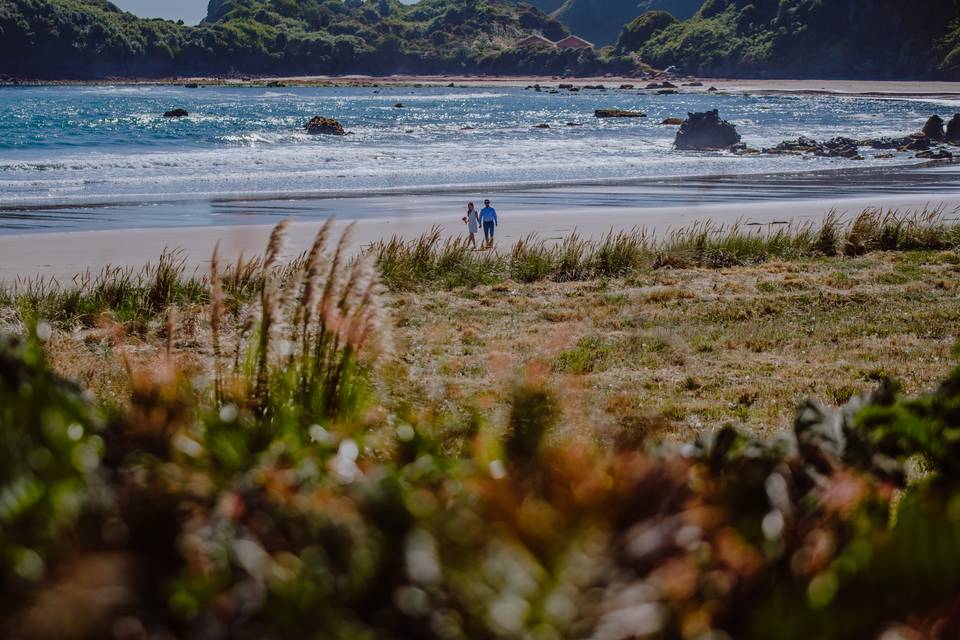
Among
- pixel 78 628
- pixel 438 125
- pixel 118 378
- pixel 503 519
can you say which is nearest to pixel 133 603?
pixel 78 628

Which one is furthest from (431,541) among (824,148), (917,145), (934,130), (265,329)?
(934,130)

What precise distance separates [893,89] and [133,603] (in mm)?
132055

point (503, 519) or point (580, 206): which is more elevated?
point (503, 519)

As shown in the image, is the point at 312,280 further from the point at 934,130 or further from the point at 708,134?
the point at 934,130

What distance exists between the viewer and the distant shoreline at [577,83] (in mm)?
119750

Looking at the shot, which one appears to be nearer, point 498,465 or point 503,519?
point 503,519

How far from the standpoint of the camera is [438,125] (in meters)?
66.2

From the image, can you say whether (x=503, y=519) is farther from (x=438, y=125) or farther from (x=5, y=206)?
(x=438, y=125)

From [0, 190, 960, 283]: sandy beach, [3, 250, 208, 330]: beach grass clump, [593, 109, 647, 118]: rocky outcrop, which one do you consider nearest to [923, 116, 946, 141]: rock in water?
[0, 190, 960, 283]: sandy beach

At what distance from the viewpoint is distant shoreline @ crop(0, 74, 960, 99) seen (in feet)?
393

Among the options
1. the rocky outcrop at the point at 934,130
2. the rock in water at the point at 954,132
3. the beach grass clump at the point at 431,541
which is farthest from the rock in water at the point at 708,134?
the beach grass clump at the point at 431,541

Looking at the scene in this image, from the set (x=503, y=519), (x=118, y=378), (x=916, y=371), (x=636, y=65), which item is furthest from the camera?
(x=636, y=65)

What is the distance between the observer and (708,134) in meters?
48.8

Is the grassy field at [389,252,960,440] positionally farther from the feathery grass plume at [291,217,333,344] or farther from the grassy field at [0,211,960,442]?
the feathery grass plume at [291,217,333,344]
